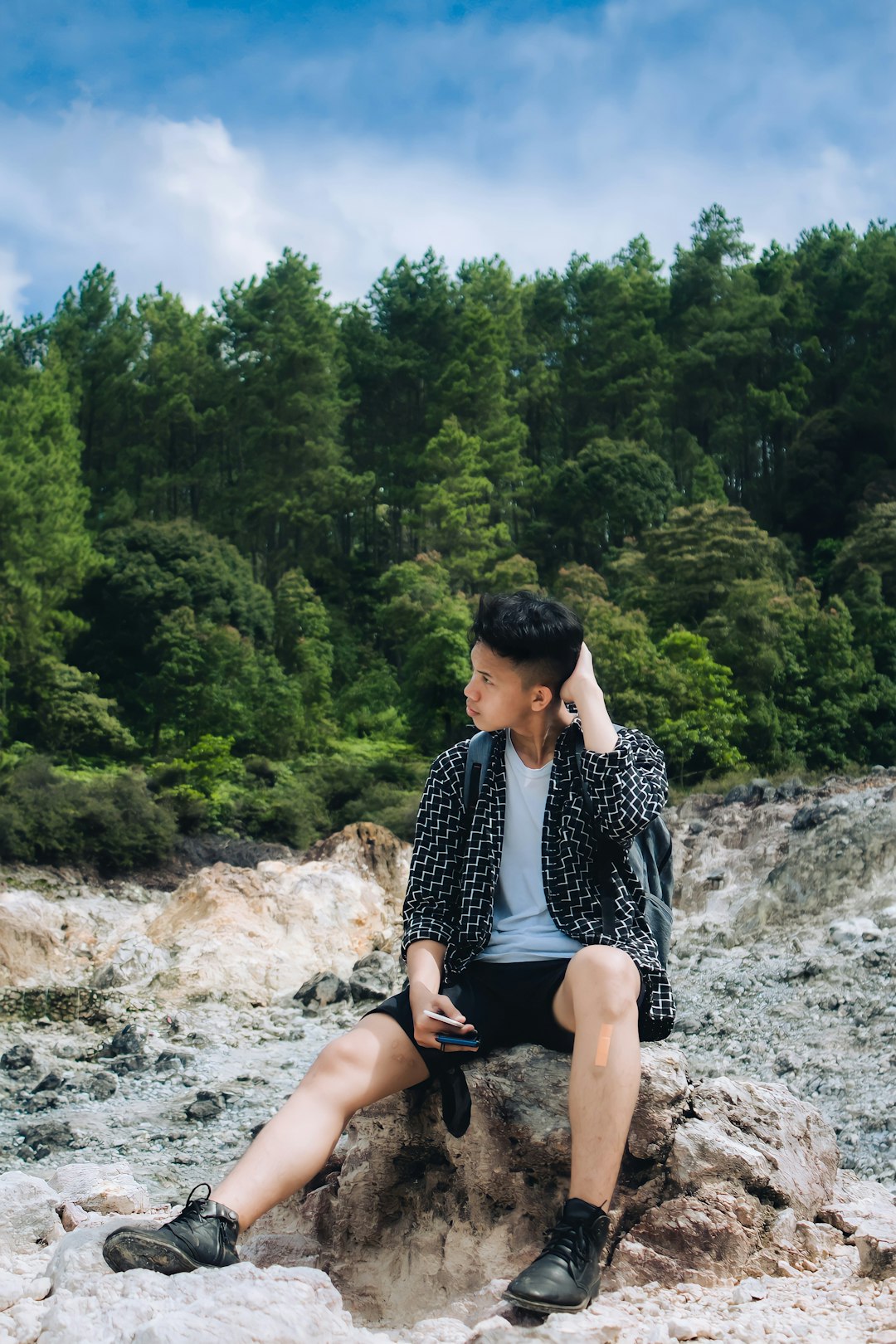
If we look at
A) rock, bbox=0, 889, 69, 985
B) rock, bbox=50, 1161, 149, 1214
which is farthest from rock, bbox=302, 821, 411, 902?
rock, bbox=50, 1161, 149, 1214

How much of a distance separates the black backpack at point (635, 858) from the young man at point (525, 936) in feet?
0.07

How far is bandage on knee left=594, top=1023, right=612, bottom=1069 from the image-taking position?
2.24m

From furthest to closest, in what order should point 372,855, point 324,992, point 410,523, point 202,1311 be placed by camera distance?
1. point 410,523
2. point 372,855
3. point 324,992
4. point 202,1311

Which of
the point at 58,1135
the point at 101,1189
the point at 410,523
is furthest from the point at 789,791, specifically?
the point at 410,523

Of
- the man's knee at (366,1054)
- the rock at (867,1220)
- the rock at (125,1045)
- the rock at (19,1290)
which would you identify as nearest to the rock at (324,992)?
the rock at (125,1045)

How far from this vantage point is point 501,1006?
8.34 feet

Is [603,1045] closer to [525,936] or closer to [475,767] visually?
[525,936]

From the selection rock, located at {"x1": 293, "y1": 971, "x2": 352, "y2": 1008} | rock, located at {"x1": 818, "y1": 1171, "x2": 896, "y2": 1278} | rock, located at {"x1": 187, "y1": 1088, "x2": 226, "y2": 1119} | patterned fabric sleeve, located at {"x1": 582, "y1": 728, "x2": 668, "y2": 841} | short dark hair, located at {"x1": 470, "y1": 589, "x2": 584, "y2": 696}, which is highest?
short dark hair, located at {"x1": 470, "y1": 589, "x2": 584, "y2": 696}

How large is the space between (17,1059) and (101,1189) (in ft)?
11.3

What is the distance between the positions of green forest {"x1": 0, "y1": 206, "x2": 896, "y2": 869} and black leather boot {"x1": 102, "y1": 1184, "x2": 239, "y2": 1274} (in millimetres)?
11699

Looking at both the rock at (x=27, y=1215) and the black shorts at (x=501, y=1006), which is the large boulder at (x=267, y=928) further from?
the black shorts at (x=501, y=1006)

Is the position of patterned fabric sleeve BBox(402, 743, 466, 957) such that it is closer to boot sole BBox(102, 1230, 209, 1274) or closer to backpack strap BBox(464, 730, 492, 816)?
backpack strap BBox(464, 730, 492, 816)

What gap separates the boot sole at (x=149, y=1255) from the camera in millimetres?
2035

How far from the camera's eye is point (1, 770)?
17328 millimetres
